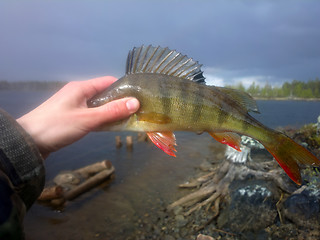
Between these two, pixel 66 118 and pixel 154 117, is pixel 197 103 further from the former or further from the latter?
pixel 66 118

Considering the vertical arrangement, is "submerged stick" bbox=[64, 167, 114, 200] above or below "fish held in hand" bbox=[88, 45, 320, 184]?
below

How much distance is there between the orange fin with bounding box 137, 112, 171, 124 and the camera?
2666mm

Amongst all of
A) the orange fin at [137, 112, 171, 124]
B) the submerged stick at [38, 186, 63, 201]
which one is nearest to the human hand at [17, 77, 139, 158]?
the orange fin at [137, 112, 171, 124]

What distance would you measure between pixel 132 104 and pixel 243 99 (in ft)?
5.02

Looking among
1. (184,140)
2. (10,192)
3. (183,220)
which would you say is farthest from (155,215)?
(184,140)

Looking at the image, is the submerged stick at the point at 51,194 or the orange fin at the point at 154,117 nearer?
the orange fin at the point at 154,117

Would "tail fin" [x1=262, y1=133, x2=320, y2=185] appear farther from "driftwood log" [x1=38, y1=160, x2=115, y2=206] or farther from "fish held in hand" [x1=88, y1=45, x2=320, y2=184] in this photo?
"driftwood log" [x1=38, y1=160, x2=115, y2=206]

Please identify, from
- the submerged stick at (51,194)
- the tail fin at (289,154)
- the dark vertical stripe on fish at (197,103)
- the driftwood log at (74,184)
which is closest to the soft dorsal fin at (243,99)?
the dark vertical stripe on fish at (197,103)

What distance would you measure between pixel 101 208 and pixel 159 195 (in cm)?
276

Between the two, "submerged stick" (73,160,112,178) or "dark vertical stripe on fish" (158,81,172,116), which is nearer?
"dark vertical stripe on fish" (158,81,172,116)

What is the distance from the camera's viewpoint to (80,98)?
2.72 m

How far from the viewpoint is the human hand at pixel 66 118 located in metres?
2.43

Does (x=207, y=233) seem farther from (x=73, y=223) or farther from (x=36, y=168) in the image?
(x=36, y=168)

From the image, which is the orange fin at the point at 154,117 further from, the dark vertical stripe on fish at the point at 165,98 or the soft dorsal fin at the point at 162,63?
the soft dorsal fin at the point at 162,63
